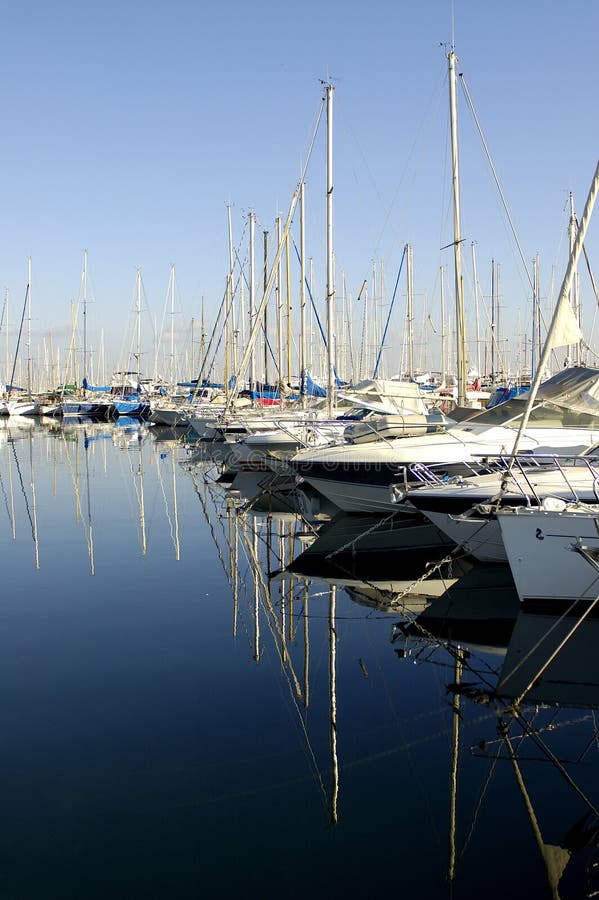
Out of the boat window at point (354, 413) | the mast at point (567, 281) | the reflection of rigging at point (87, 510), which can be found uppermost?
the mast at point (567, 281)

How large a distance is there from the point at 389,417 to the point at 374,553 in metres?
6.44

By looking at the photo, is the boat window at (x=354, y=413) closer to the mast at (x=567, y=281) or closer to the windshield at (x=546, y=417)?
the windshield at (x=546, y=417)

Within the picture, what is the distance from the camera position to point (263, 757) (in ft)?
23.6

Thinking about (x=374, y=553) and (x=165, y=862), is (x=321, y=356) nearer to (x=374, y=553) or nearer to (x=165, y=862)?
(x=374, y=553)

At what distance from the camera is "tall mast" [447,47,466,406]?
22.6 metres

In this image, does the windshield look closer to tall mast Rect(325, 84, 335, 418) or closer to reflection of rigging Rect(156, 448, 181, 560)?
reflection of rigging Rect(156, 448, 181, 560)

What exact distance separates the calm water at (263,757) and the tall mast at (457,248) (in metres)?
10.8

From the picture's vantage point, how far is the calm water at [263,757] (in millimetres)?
5598

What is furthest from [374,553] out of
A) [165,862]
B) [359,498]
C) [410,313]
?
[410,313]

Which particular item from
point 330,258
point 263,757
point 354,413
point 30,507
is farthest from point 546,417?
point 263,757

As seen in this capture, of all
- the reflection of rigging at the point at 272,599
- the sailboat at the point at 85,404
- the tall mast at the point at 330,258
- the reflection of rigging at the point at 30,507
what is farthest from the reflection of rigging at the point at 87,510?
the sailboat at the point at 85,404

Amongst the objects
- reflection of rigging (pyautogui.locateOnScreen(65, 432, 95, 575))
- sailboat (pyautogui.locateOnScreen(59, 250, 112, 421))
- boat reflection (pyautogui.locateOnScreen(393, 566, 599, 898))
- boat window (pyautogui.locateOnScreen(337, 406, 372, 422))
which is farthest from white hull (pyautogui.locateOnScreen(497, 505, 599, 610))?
sailboat (pyautogui.locateOnScreen(59, 250, 112, 421))

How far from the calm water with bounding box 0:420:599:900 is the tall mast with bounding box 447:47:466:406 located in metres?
10.8

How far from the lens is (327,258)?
26688mm
